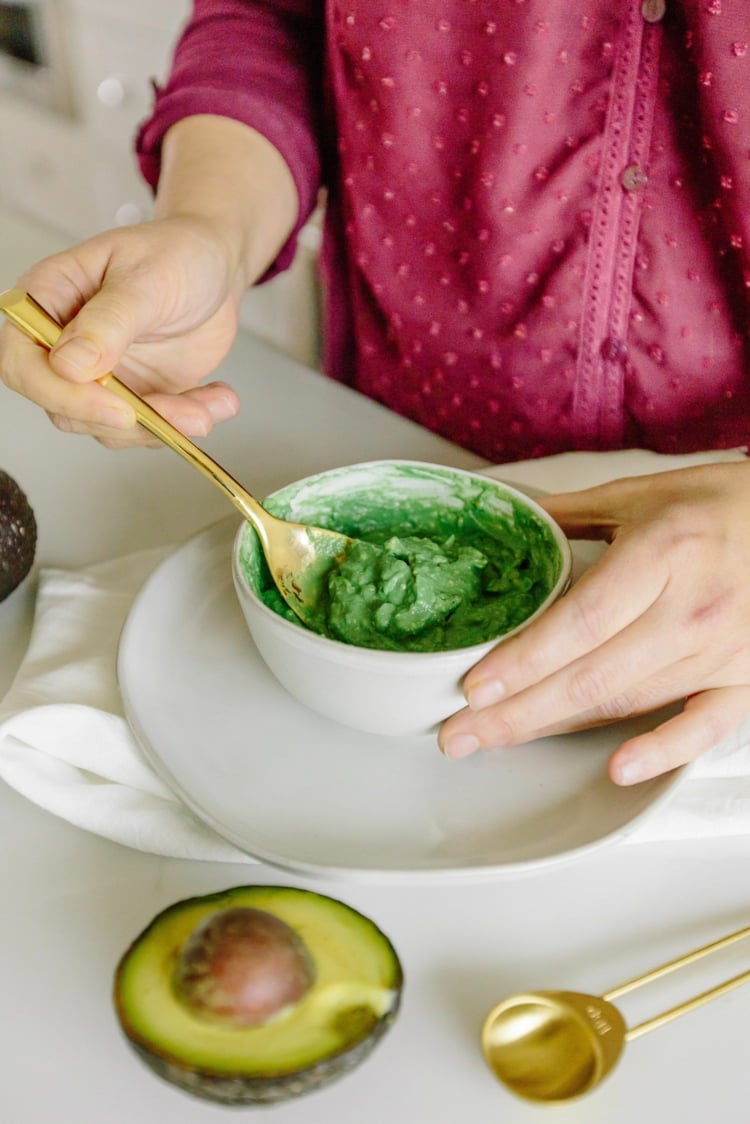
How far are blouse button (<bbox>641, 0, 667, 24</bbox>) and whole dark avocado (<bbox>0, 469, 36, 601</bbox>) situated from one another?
0.61 meters

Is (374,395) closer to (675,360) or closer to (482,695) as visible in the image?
(675,360)

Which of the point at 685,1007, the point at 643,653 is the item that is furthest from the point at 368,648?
the point at 685,1007

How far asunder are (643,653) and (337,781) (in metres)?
0.20

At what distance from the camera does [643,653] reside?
23.6 inches

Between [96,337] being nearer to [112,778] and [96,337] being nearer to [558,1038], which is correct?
[112,778]

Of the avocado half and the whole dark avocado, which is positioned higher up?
the whole dark avocado

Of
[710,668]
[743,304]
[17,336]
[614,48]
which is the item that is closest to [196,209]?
[17,336]

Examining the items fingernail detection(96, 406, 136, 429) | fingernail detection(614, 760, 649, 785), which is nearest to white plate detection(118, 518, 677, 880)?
fingernail detection(614, 760, 649, 785)

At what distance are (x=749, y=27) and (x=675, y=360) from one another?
27cm

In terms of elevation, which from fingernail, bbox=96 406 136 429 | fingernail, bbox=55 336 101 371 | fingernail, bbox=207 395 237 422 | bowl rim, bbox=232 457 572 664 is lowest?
bowl rim, bbox=232 457 572 664

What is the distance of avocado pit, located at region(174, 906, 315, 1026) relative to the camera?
0.46 meters

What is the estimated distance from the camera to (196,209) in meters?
0.89

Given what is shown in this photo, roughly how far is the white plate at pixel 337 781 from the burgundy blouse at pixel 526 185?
0.41 m

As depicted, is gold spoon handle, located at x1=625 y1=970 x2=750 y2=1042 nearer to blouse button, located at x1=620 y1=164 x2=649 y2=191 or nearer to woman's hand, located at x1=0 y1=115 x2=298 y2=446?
woman's hand, located at x1=0 y1=115 x2=298 y2=446
